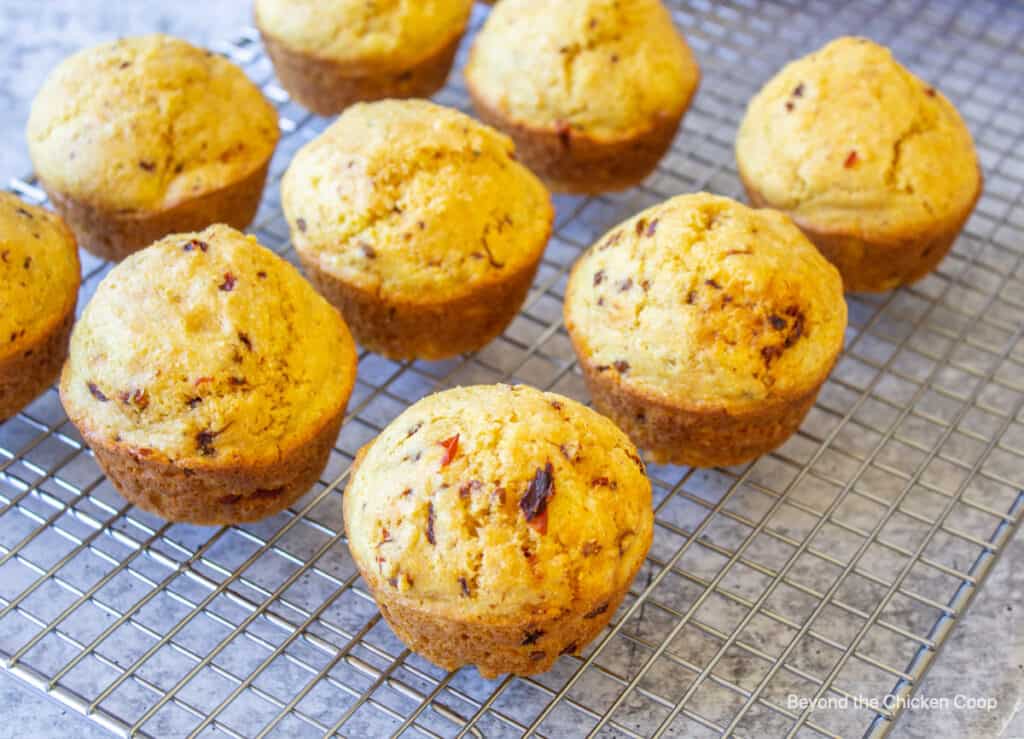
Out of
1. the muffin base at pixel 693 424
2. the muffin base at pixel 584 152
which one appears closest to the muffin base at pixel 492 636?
the muffin base at pixel 693 424

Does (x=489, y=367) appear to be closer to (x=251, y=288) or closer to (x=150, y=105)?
(x=251, y=288)

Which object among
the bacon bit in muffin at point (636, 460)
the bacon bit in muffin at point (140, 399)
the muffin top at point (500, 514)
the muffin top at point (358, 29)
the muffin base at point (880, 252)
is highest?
the muffin top at point (358, 29)

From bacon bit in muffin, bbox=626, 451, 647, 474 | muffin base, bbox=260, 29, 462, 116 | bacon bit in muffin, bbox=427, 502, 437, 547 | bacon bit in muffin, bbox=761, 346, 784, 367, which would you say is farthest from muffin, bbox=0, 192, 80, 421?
bacon bit in muffin, bbox=761, 346, 784, 367

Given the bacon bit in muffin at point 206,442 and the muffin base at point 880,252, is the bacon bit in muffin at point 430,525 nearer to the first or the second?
the bacon bit in muffin at point 206,442

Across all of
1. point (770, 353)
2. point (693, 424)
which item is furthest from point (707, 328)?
point (693, 424)

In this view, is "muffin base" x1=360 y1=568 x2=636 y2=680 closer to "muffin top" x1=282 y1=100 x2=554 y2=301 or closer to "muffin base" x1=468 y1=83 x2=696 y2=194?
"muffin top" x1=282 y1=100 x2=554 y2=301
